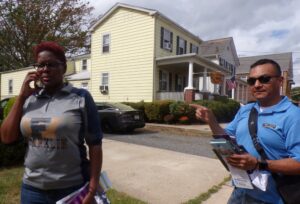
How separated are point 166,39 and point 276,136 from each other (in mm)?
18957

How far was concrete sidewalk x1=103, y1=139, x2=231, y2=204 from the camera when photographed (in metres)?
4.88

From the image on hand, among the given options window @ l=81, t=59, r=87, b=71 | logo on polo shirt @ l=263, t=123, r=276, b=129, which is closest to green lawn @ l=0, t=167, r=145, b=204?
logo on polo shirt @ l=263, t=123, r=276, b=129

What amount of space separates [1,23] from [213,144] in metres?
32.1

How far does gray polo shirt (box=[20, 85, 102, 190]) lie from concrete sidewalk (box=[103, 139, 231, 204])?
2.63 metres

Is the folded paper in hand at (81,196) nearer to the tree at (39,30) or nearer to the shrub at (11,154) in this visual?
the shrub at (11,154)

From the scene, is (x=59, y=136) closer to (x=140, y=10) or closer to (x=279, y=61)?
(x=140, y=10)

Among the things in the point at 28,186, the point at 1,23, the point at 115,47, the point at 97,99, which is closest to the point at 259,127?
the point at 28,186

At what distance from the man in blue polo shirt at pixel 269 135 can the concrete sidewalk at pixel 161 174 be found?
2573mm

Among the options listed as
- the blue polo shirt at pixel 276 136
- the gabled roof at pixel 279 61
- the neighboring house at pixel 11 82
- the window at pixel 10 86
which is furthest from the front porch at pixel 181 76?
the gabled roof at pixel 279 61

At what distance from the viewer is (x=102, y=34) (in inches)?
874

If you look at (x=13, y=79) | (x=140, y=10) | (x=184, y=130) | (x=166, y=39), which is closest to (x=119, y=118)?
(x=184, y=130)

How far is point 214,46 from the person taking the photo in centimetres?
2962

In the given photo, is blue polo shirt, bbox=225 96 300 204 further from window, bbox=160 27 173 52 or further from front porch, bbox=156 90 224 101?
window, bbox=160 27 173 52

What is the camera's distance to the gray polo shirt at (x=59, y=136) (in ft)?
7.03
